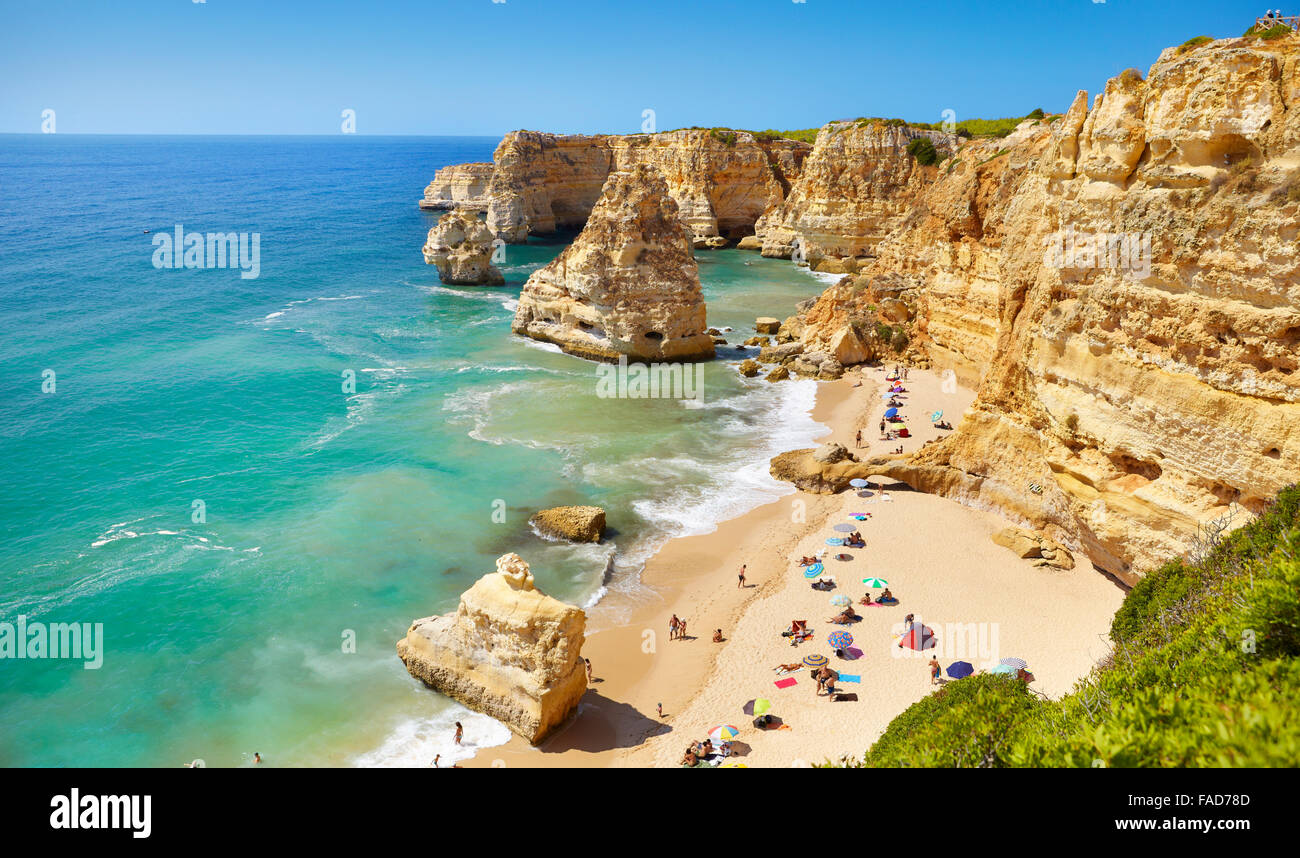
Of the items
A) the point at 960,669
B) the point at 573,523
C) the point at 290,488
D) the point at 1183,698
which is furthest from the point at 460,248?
the point at 1183,698

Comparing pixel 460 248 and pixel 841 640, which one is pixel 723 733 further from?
pixel 460 248

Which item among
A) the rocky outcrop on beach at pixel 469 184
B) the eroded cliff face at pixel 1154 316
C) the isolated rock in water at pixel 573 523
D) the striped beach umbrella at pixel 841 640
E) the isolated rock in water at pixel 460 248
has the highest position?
the rocky outcrop on beach at pixel 469 184

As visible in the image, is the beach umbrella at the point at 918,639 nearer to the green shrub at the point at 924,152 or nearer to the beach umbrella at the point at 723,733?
the beach umbrella at the point at 723,733

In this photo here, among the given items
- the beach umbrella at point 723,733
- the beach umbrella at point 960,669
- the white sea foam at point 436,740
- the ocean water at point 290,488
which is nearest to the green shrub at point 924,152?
the ocean water at point 290,488

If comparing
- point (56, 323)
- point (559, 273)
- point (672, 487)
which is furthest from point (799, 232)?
point (56, 323)

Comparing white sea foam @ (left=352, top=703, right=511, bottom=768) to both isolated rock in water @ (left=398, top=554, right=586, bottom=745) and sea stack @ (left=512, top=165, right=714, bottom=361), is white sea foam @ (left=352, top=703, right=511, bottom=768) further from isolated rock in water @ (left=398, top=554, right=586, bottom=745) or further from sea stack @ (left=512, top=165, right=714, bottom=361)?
sea stack @ (left=512, top=165, right=714, bottom=361)

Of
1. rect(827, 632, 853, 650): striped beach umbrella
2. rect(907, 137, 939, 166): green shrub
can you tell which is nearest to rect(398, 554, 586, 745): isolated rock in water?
rect(827, 632, 853, 650): striped beach umbrella
